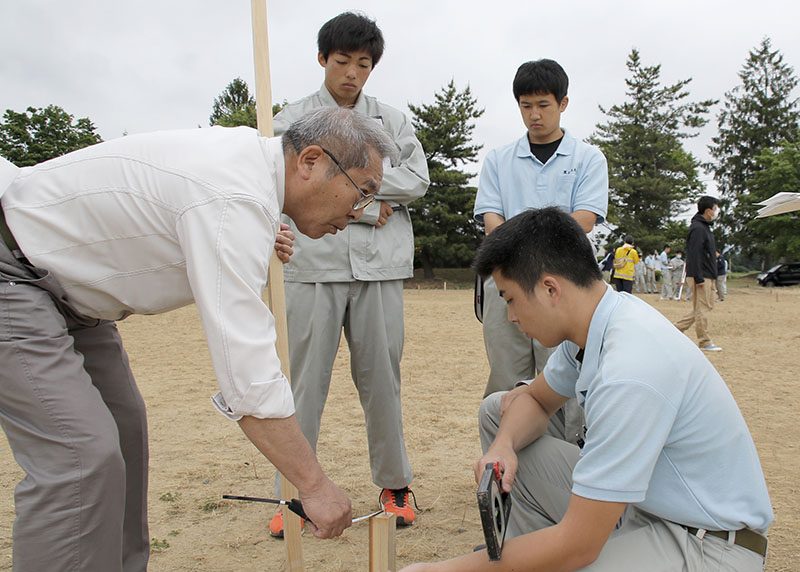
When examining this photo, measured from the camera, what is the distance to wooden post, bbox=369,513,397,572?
2.46 m

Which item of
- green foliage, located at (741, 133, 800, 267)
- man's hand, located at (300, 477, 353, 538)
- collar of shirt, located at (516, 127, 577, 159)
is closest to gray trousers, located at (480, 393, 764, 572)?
man's hand, located at (300, 477, 353, 538)

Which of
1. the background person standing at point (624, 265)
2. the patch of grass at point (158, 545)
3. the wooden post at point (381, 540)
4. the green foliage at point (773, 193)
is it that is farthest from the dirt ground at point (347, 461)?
the green foliage at point (773, 193)

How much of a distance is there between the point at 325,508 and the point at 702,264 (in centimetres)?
912

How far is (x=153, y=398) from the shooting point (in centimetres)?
660

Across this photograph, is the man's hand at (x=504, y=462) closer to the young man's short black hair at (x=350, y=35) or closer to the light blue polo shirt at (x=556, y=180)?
the light blue polo shirt at (x=556, y=180)

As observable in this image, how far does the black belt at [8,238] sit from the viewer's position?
7.15 ft

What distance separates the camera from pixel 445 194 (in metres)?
32.0

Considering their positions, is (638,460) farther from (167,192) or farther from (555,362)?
(167,192)

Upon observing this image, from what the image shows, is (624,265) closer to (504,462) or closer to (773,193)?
(504,462)

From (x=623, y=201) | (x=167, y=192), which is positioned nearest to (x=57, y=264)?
(x=167, y=192)

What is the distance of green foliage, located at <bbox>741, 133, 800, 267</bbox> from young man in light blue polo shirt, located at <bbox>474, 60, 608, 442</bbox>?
4050 cm

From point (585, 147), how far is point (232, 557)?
8.84 ft

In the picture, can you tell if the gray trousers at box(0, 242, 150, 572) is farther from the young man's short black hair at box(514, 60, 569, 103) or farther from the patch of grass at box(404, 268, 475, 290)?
the patch of grass at box(404, 268, 475, 290)

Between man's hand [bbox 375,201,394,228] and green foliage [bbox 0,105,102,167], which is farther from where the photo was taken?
green foliage [bbox 0,105,102,167]
